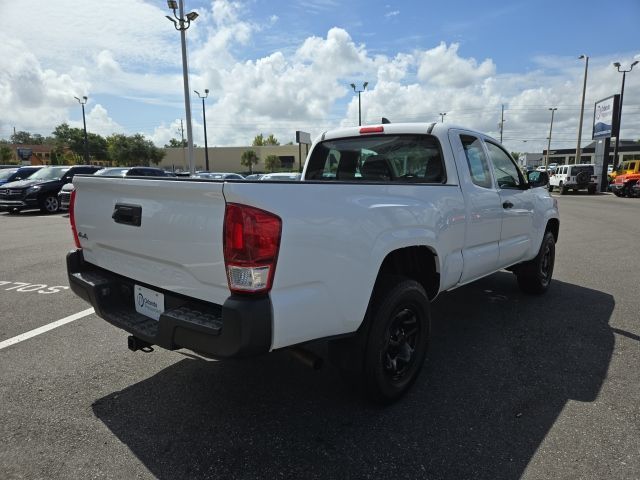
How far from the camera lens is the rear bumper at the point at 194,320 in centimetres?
216

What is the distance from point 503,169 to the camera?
4734 mm

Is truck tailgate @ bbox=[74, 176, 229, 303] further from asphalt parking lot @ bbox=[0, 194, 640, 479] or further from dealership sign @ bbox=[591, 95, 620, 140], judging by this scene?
dealership sign @ bbox=[591, 95, 620, 140]

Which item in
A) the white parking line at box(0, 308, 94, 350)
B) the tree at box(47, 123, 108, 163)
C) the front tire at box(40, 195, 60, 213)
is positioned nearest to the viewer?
the white parking line at box(0, 308, 94, 350)

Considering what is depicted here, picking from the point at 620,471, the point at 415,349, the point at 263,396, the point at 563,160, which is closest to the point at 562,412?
the point at 620,471

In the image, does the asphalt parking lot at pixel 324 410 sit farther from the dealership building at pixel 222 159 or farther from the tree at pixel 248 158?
the dealership building at pixel 222 159

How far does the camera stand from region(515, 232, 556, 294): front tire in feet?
17.7

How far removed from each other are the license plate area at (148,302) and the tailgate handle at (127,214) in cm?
41

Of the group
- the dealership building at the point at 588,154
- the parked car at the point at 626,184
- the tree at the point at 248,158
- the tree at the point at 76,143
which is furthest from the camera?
the dealership building at the point at 588,154

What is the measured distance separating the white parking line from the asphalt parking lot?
3 cm

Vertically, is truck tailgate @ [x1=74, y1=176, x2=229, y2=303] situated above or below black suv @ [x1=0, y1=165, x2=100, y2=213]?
above

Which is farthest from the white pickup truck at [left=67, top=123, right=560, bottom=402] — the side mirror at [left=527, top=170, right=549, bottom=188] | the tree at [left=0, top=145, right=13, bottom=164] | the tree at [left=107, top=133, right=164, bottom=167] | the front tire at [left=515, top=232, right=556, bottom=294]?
the tree at [left=0, top=145, right=13, bottom=164]

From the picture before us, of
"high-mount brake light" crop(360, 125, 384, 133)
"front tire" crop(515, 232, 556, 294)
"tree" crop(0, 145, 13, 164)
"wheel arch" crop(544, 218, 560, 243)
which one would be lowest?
"front tire" crop(515, 232, 556, 294)

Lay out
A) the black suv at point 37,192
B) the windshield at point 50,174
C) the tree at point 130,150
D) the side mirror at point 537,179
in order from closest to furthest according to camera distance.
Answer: the side mirror at point 537,179 → the black suv at point 37,192 → the windshield at point 50,174 → the tree at point 130,150

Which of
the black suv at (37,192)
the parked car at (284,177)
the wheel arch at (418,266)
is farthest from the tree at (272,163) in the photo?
the wheel arch at (418,266)
